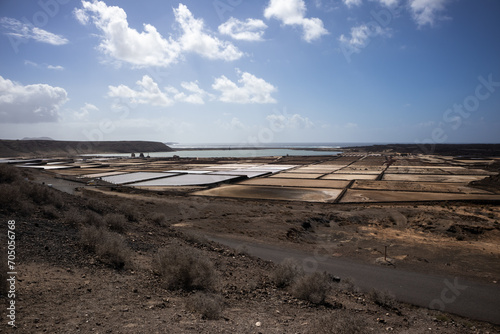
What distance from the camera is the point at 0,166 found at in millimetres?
16750

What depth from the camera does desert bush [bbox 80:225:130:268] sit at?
361 inches

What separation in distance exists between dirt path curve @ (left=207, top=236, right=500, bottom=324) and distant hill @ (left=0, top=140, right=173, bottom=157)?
5909 inches

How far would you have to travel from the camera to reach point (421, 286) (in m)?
11.0

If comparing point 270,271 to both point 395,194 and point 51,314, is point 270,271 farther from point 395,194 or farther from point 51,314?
point 395,194

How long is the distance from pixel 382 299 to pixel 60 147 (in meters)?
175

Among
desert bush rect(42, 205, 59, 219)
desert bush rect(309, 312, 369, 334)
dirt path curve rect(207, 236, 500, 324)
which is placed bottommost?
dirt path curve rect(207, 236, 500, 324)

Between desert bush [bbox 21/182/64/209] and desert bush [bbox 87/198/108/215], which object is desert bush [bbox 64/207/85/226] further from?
desert bush [bbox 87/198/108/215]

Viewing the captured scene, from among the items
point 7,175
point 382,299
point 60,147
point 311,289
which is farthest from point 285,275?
point 60,147

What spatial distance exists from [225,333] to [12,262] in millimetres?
6139

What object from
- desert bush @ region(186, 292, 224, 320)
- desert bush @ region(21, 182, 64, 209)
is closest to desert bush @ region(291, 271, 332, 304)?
desert bush @ region(186, 292, 224, 320)

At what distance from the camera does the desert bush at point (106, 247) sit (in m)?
9.16

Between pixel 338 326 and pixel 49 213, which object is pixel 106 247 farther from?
pixel 338 326

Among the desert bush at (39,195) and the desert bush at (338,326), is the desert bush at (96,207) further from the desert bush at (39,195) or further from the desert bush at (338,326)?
the desert bush at (338,326)

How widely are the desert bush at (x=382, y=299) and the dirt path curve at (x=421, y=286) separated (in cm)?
84
